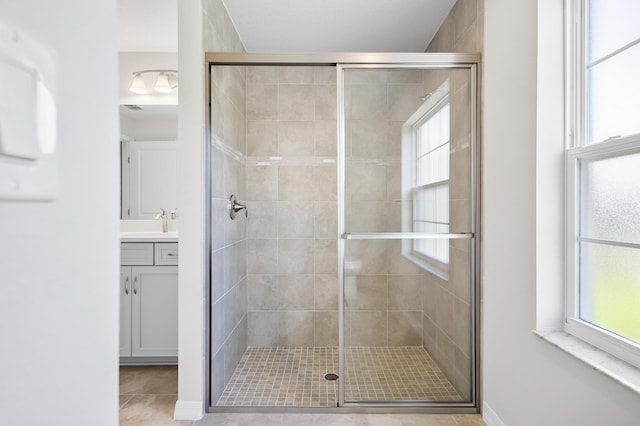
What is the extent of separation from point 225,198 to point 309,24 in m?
1.39

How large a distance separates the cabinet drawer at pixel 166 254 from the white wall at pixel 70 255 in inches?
93.6

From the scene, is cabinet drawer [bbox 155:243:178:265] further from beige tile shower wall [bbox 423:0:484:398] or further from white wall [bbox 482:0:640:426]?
white wall [bbox 482:0:640:426]

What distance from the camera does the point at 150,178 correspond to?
3.27 m

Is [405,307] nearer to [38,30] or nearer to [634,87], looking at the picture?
[634,87]

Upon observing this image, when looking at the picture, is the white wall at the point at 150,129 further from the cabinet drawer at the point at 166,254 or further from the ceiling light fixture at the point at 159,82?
the cabinet drawer at the point at 166,254

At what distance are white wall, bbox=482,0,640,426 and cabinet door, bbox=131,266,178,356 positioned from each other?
205 centimetres

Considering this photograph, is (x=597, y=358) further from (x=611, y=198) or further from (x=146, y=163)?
(x=146, y=163)

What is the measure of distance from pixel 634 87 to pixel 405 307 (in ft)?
4.80

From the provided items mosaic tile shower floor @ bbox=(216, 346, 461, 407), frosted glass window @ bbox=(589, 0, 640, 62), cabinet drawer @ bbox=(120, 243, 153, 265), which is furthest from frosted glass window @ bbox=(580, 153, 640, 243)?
cabinet drawer @ bbox=(120, 243, 153, 265)

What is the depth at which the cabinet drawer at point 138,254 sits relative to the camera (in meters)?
2.76

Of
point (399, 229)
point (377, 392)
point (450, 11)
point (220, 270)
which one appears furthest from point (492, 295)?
point (450, 11)

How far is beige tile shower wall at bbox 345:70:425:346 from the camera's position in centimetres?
220

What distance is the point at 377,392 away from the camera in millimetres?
2246

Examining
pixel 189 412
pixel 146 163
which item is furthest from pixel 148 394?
pixel 146 163
